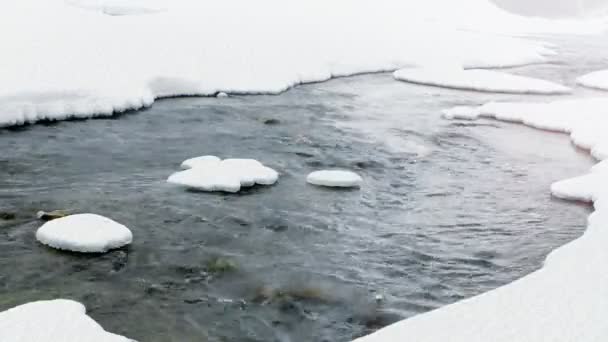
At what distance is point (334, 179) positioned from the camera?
8672mm

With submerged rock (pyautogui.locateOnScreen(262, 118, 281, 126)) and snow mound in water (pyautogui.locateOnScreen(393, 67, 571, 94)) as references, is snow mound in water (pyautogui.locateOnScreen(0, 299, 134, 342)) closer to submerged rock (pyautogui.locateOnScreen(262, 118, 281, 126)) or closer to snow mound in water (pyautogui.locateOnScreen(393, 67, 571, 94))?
submerged rock (pyautogui.locateOnScreen(262, 118, 281, 126))

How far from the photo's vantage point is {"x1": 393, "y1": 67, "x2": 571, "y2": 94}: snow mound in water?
56.1ft

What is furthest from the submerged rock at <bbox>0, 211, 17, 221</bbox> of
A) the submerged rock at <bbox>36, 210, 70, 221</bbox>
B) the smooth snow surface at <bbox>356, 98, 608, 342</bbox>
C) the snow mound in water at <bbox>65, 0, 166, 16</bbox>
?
the snow mound in water at <bbox>65, 0, 166, 16</bbox>

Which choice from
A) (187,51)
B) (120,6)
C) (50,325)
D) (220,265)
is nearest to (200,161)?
(220,265)

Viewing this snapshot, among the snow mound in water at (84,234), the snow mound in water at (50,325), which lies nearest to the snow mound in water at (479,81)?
the snow mound in water at (84,234)

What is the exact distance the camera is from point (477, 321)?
4.61 m

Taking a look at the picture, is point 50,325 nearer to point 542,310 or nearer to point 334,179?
point 542,310

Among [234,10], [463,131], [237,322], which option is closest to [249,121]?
[463,131]

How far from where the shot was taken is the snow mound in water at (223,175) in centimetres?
820

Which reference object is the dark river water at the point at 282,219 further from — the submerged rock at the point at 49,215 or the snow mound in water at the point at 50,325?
the snow mound in water at the point at 50,325

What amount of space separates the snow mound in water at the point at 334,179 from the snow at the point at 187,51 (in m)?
4.41

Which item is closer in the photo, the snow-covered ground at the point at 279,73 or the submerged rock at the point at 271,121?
the snow-covered ground at the point at 279,73

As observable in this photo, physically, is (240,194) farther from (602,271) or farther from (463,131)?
(463,131)

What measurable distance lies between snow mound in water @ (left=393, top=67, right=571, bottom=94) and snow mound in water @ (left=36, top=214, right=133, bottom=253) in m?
12.2
